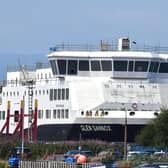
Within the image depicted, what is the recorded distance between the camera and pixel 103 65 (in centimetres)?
8044

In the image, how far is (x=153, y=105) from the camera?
3155 inches

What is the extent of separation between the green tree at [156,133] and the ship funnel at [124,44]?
934cm

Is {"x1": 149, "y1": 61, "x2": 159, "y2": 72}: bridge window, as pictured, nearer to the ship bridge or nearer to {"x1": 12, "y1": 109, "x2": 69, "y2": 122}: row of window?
the ship bridge

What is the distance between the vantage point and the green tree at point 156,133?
2852 inches

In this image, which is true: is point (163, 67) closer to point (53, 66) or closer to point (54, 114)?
point (53, 66)

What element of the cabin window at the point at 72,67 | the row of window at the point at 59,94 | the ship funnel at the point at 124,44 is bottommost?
the row of window at the point at 59,94

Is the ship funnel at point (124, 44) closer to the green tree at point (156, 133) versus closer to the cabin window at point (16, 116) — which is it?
the green tree at point (156, 133)

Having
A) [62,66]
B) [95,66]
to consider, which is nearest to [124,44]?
[95,66]

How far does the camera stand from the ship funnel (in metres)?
82.8

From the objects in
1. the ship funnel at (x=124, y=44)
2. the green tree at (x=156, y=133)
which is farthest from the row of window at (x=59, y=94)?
the green tree at (x=156, y=133)

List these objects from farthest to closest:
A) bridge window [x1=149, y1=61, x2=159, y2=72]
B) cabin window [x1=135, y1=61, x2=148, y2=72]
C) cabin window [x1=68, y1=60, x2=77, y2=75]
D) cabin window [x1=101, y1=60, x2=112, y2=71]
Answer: bridge window [x1=149, y1=61, x2=159, y2=72], cabin window [x1=68, y1=60, x2=77, y2=75], cabin window [x1=135, y1=61, x2=148, y2=72], cabin window [x1=101, y1=60, x2=112, y2=71]

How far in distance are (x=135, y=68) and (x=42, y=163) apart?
26317 millimetres

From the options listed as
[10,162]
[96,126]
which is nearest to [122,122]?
[96,126]

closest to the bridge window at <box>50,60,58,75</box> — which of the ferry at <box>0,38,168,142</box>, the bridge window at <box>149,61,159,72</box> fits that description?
the ferry at <box>0,38,168,142</box>
